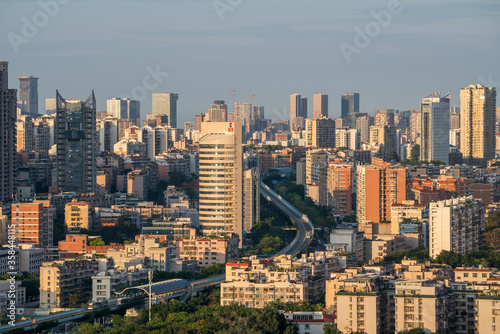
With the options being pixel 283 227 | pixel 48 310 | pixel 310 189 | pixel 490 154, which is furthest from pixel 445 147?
pixel 48 310

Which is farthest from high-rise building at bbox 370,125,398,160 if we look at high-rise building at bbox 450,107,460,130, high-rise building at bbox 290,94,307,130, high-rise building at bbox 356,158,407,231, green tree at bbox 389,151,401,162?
high-rise building at bbox 290,94,307,130

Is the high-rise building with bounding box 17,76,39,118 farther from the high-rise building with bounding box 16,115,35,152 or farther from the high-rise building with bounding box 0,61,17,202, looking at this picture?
the high-rise building with bounding box 0,61,17,202

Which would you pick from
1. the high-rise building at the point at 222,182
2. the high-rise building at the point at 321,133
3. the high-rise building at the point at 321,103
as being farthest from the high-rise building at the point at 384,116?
the high-rise building at the point at 222,182

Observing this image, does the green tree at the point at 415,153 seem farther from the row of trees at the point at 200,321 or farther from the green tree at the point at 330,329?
the green tree at the point at 330,329

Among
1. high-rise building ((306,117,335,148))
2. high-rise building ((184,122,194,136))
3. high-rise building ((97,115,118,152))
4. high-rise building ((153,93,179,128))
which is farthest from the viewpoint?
high-rise building ((184,122,194,136))

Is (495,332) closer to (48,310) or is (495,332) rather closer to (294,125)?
(48,310)

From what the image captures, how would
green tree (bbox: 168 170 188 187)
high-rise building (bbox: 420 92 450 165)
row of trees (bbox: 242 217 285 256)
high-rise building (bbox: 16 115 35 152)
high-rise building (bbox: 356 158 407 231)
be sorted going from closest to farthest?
row of trees (bbox: 242 217 285 256)
high-rise building (bbox: 356 158 407 231)
green tree (bbox: 168 170 188 187)
high-rise building (bbox: 16 115 35 152)
high-rise building (bbox: 420 92 450 165)
